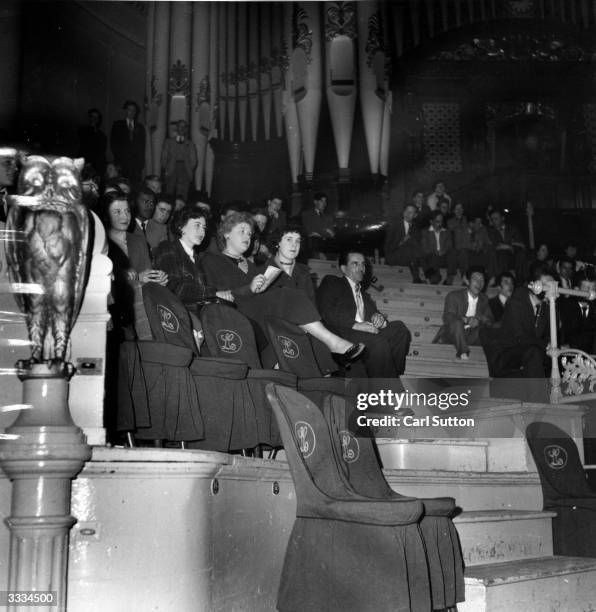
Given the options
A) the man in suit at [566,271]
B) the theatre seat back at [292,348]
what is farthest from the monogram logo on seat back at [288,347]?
the man in suit at [566,271]

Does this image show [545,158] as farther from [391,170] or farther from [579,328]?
[579,328]

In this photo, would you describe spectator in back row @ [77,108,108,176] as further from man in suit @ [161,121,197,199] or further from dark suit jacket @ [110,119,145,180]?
man in suit @ [161,121,197,199]

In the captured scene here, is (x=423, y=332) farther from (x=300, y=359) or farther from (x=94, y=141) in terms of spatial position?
(x=94, y=141)

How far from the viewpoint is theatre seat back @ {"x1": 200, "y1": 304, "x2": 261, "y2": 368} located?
2.90 meters

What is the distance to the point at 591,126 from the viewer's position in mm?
7109

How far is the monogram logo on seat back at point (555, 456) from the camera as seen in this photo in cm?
302

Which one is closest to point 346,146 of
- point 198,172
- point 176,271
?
point 198,172

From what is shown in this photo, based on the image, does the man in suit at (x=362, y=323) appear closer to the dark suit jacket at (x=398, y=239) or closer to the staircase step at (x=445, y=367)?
the staircase step at (x=445, y=367)

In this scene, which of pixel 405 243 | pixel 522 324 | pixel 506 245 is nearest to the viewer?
pixel 522 324

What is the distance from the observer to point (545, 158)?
7.11 m

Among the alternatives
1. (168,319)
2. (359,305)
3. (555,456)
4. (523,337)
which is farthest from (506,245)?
(168,319)

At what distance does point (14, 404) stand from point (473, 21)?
638 cm

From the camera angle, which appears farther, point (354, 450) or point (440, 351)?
point (440, 351)

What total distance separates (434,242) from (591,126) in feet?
7.14
